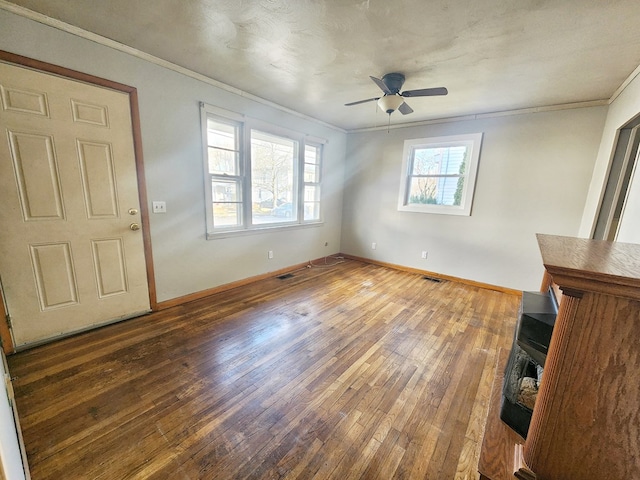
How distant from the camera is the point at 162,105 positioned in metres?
2.48

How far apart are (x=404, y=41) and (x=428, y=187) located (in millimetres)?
2556

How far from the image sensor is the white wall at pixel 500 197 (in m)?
3.04

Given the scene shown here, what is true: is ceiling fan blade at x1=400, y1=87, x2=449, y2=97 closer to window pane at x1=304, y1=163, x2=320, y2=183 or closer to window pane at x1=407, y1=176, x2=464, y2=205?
window pane at x1=407, y1=176, x2=464, y2=205

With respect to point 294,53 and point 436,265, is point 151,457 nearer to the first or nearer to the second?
point 294,53

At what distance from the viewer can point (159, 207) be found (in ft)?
8.46

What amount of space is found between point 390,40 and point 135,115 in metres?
2.29

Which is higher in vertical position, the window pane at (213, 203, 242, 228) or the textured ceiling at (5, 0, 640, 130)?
the textured ceiling at (5, 0, 640, 130)

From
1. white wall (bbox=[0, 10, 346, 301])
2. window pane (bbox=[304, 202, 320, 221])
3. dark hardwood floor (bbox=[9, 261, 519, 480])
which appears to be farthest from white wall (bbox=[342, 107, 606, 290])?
white wall (bbox=[0, 10, 346, 301])

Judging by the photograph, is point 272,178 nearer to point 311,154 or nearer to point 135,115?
point 311,154

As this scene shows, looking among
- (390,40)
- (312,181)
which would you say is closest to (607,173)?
(390,40)

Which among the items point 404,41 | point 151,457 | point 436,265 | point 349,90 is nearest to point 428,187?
point 436,265

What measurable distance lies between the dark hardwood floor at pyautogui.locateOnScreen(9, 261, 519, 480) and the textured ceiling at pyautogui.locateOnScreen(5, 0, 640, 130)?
95.8 inches

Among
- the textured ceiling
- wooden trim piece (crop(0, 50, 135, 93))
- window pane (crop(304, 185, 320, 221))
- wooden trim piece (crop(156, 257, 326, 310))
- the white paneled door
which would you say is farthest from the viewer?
window pane (crop(304, 185, 320, 221))

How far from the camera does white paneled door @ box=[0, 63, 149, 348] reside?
1836 millimetres
